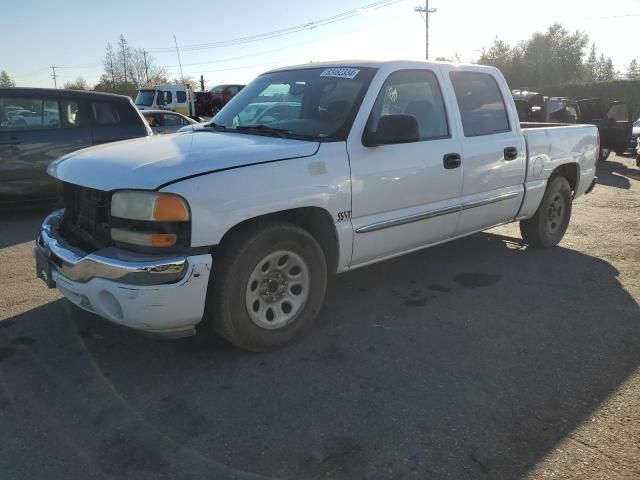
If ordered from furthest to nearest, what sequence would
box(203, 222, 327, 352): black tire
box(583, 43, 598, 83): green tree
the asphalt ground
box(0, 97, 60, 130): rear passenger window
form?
1. box(583, 43, 598, 83): green tree
2. box(0, 97, 60, 130): rear passenger window
3. box(203, 222, 327, 352): black tire
4. the asphalt ground

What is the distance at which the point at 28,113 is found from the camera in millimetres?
7059

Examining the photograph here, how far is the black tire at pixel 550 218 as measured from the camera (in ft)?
18.8

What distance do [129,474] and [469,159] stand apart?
135 inches

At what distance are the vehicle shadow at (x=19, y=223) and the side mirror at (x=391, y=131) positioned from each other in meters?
4.48

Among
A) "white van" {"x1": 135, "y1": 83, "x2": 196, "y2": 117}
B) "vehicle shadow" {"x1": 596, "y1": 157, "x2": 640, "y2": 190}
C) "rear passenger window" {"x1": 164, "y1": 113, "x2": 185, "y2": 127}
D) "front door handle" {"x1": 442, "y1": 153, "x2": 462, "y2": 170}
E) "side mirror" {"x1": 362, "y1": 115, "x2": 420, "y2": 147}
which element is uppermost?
"white van" {"x1": 135, "y1": 83, "x2": 196, "y2": 117}

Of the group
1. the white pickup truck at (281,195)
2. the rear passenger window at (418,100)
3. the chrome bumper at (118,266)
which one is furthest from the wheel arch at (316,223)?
the rear passenger window at (418,100)

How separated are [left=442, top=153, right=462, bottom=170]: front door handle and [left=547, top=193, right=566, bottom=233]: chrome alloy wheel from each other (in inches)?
79.8

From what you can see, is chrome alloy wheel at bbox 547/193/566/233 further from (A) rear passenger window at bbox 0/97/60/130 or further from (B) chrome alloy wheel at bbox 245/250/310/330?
(A) rear passenger window at bbox 0/97/60/130

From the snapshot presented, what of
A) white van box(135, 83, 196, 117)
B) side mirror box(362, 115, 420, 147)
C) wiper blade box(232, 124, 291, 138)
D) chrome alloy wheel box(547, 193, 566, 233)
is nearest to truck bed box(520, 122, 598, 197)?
chrome alloy wheel box(547, 193, 566, 233)

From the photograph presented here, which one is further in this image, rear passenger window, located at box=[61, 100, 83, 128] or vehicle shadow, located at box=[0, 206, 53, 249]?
rear passenger window, located at box=[61, 100, 83, 128]

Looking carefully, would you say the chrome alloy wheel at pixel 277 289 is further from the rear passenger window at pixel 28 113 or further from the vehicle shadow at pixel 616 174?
the vehicle shadow at pixel 616 174

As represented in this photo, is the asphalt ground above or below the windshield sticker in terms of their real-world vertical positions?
below

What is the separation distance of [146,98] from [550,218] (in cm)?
2242

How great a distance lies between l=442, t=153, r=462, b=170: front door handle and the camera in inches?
165
